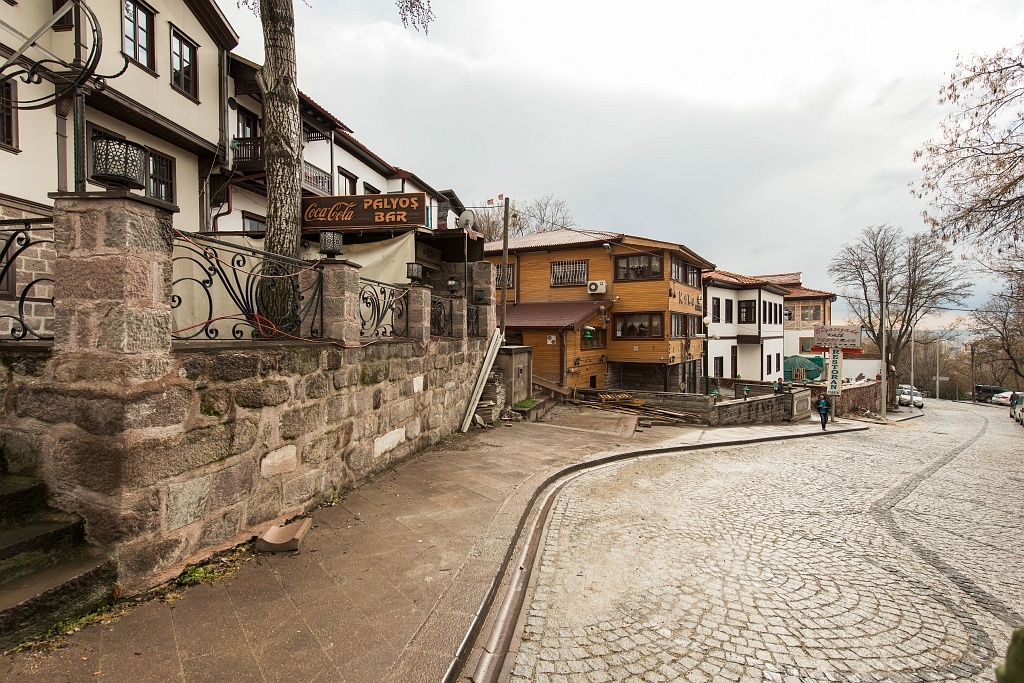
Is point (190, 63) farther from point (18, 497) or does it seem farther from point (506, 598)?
point (506, 598)

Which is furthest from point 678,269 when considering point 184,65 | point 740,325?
point 184,65

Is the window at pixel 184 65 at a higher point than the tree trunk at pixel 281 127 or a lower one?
higher

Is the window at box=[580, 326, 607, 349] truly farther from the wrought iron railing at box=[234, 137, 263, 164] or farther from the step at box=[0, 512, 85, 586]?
the step at box=[0, 512, 85, 586]

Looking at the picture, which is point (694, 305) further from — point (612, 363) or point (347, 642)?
point (347, 642)

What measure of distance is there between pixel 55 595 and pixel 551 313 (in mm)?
19748

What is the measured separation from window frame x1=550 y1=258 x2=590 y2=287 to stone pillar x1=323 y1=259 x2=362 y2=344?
60.6 feet

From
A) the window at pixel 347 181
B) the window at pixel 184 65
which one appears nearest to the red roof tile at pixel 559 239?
the window at pixel 347 181

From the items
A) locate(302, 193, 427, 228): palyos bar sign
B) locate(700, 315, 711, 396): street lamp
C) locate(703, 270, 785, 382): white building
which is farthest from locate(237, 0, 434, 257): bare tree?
locate(703, 270, 785, 382): white building

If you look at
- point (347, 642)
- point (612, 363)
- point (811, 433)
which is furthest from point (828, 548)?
point (612, 363)

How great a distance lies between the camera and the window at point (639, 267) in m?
22.2

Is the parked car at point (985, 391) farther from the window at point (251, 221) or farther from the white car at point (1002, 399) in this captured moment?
the window at point (251, 221)

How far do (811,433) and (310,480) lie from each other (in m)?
16.0

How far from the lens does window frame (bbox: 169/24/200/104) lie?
11.7m

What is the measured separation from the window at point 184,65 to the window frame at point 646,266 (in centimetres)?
1682
